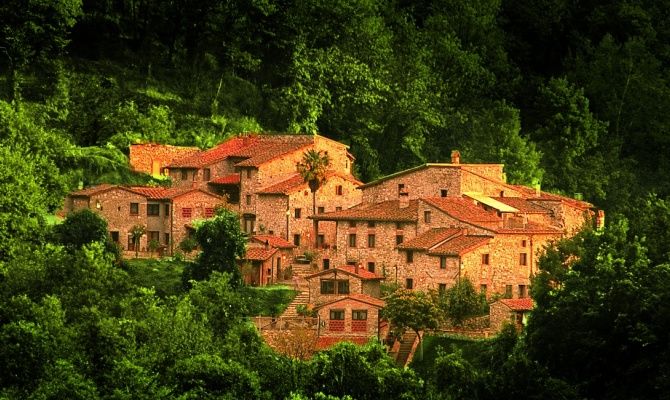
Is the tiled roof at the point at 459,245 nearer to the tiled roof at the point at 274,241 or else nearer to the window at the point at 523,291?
the window at the point at 523,291

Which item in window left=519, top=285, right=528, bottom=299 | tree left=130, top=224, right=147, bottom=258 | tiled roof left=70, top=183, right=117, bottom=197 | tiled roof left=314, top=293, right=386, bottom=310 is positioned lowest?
tiled roof left=314, top=293, right=386, bottom=310

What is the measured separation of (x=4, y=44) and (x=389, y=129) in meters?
16.5

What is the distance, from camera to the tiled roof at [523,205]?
121312 millimetres

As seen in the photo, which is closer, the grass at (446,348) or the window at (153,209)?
the grass at (446,348)

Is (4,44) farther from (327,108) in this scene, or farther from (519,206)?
(519,206)

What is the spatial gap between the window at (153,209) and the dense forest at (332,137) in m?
3.65

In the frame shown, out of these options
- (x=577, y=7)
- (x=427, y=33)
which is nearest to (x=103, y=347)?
(x=427, y=33)

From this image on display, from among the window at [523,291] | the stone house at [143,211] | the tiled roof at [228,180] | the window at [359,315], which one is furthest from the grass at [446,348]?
the tiled roof at [228,180]

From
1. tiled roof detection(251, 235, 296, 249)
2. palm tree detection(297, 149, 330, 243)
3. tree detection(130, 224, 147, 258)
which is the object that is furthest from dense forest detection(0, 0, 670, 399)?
palm tree detection(297, 149, 330, 243)

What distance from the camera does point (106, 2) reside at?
138 meters

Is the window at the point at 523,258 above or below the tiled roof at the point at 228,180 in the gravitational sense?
below

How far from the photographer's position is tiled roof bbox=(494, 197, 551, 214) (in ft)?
398

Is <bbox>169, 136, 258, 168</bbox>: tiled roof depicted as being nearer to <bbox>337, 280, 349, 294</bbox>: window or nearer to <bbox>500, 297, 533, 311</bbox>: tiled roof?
<bbox>337, 280, 349, 294</bbox>: window

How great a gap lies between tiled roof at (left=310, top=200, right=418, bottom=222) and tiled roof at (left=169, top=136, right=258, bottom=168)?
21.9 feet
